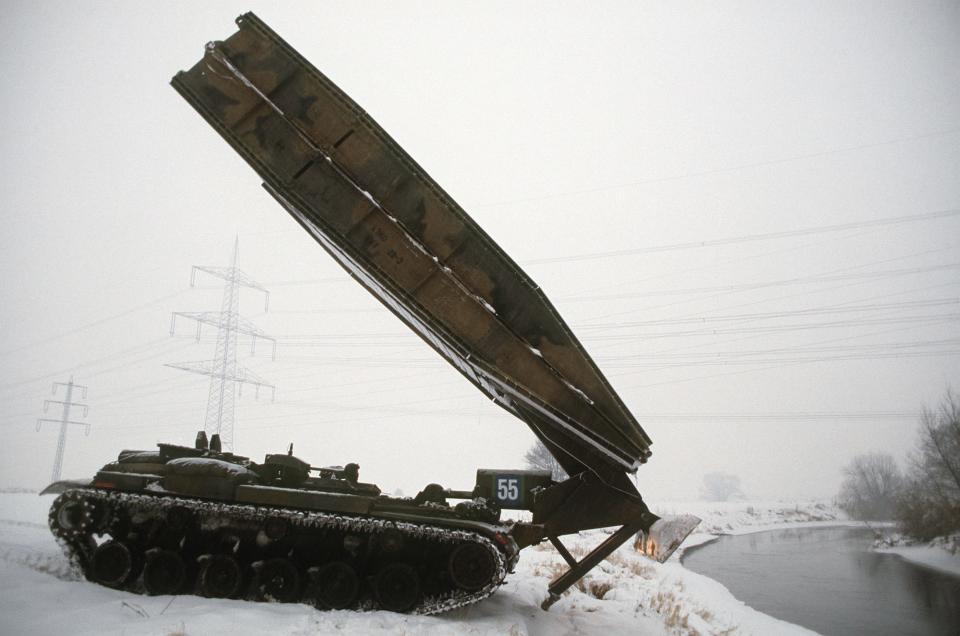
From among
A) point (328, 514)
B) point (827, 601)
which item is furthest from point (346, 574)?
point (827, 601)

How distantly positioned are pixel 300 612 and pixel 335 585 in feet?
1.83

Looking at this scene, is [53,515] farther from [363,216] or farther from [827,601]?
[827,601]

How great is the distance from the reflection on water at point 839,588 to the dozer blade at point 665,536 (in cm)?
545

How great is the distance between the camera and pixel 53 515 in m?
6.21

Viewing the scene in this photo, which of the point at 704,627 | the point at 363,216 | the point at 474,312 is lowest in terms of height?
the point at 704,627

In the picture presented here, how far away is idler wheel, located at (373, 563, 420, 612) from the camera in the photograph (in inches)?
237

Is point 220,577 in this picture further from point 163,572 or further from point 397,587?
point 397,587

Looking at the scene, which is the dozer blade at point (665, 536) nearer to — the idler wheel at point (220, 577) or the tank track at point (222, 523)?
the tank track at point (222, 523)

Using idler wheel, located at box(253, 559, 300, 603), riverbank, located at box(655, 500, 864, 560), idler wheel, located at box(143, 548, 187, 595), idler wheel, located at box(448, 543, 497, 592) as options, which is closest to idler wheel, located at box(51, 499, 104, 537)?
idler wheel, located at box(143, 548, 187, 595)

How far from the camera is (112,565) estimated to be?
6227mm

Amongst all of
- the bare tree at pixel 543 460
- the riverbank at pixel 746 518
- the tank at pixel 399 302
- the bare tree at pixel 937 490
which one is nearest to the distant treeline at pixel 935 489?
the bare tree at pixel 937 490

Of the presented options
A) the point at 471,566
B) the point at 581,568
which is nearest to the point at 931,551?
the point at 581,568

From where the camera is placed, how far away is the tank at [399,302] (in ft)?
20.3

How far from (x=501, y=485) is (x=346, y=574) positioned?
241 cm
